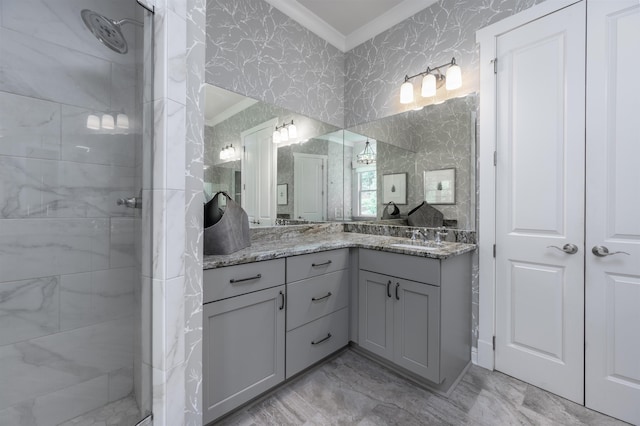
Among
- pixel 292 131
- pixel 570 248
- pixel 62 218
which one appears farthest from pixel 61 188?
pixel 570 248

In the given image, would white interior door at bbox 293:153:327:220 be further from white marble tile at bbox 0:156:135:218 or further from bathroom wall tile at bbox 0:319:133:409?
bathroom wall tile at bbox 0:319:133:409

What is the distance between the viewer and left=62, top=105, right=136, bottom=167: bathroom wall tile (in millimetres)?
1198

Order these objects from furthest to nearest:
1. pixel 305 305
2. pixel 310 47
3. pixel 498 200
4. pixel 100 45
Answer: pixel 310 47
pixel 498 200
pixel 305 305
pixel 100 45

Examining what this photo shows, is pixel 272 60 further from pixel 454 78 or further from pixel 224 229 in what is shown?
pixel 224 229

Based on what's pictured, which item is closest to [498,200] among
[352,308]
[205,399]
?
[352,308]

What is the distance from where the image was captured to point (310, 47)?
253cm

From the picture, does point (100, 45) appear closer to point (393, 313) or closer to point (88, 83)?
point (88, 83)

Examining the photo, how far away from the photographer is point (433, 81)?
2.09m

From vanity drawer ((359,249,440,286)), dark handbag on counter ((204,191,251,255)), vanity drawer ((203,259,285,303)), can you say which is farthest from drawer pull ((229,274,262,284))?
vanity drawer ((359,249,440,286))

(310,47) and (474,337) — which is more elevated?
(310,47)

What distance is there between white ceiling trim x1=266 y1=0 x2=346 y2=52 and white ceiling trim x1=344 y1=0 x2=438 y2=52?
0.13 meters

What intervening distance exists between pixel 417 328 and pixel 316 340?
25.8 inches

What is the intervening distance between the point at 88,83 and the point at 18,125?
322 millimetres

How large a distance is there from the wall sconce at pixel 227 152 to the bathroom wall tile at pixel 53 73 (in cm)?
74
